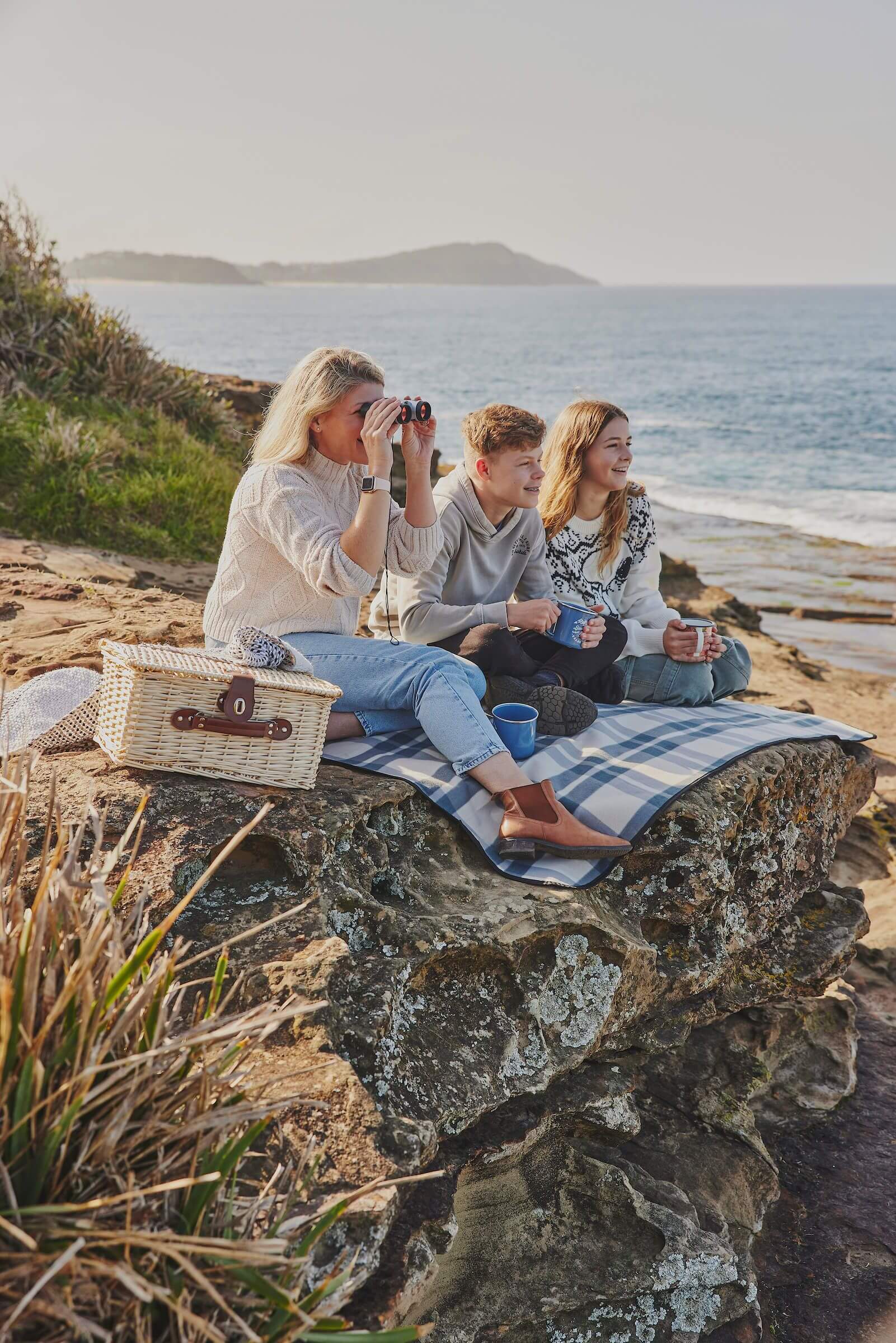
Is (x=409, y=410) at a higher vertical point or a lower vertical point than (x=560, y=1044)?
higher

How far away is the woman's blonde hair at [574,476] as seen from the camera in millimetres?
4613

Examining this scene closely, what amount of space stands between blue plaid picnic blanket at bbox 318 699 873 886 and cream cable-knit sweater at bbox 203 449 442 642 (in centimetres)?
50

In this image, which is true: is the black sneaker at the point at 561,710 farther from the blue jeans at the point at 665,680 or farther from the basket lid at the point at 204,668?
the basket lid at the point at 204,668

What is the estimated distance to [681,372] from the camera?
53.4 meters

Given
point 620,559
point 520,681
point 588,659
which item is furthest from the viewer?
point 620,559

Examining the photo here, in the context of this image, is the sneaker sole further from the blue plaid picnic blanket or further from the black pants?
the black pants

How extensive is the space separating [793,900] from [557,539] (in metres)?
1.86

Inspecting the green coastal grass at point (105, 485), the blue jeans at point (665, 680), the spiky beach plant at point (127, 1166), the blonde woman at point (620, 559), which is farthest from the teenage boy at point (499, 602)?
the green coastal grass at point (105, 485)

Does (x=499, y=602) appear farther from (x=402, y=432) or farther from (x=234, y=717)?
(x=234, y=717)

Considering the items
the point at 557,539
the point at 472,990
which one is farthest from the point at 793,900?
the point at 557,539

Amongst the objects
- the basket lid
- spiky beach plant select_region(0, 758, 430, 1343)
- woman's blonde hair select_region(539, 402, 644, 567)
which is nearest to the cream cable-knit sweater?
→ the basket lid

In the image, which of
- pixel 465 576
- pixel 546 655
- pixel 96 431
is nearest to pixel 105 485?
pixel 96 431

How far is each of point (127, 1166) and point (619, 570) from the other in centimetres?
373

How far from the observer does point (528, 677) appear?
4.21m
